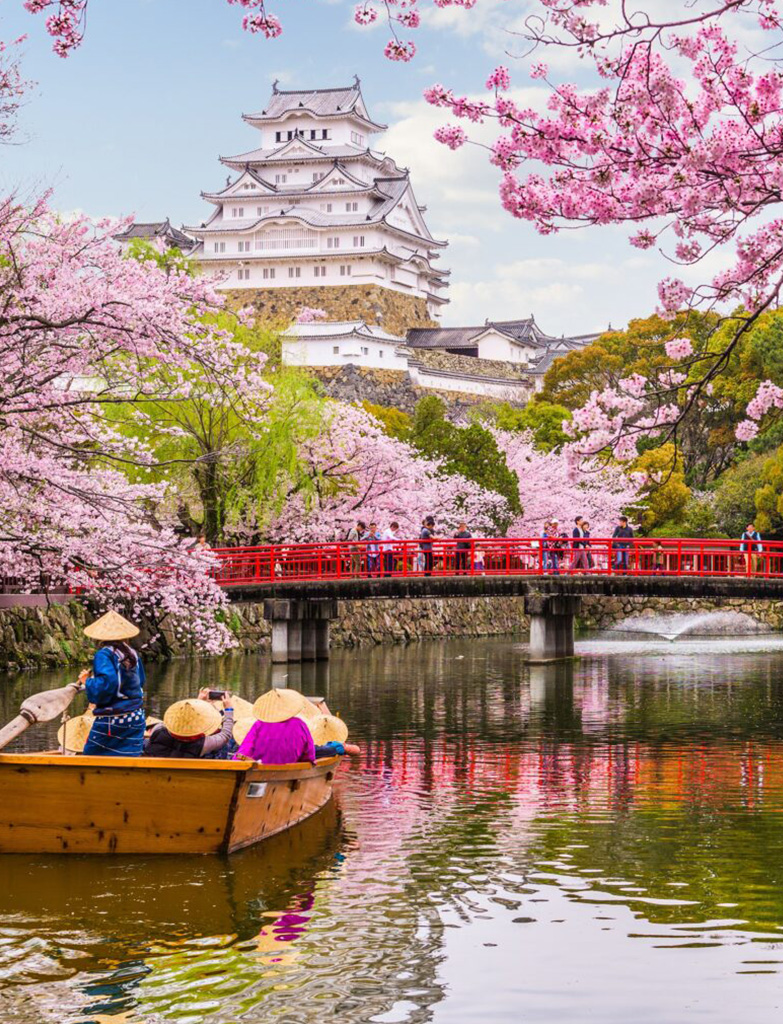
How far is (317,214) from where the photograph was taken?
257 feet

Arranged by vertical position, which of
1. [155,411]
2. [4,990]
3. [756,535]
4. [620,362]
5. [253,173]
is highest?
[253,173]

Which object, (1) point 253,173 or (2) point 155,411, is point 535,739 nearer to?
(2) point 155,411

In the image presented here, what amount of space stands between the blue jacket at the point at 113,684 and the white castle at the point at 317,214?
65.5 m

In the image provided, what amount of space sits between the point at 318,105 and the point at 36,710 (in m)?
77.9

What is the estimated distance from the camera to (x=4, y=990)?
845cm

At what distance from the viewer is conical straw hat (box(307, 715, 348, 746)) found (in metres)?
14.4

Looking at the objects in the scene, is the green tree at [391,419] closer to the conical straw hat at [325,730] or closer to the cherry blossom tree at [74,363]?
the cherry blossom tree at [74,363]

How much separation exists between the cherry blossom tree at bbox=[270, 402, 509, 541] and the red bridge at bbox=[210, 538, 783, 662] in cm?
354

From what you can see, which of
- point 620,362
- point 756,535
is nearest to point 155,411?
point 756,535

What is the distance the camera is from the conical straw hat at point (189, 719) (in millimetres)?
11969

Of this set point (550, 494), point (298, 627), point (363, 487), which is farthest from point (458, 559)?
point (550, 494)

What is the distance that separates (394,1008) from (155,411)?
90.9 feet

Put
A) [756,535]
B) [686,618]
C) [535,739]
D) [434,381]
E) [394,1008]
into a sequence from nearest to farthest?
1. [394,1008]
2. [535,739]
3. [756,535]
4. [686,618]
5. [434,381]

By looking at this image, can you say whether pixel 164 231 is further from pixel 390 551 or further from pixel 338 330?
pixel 390 551
